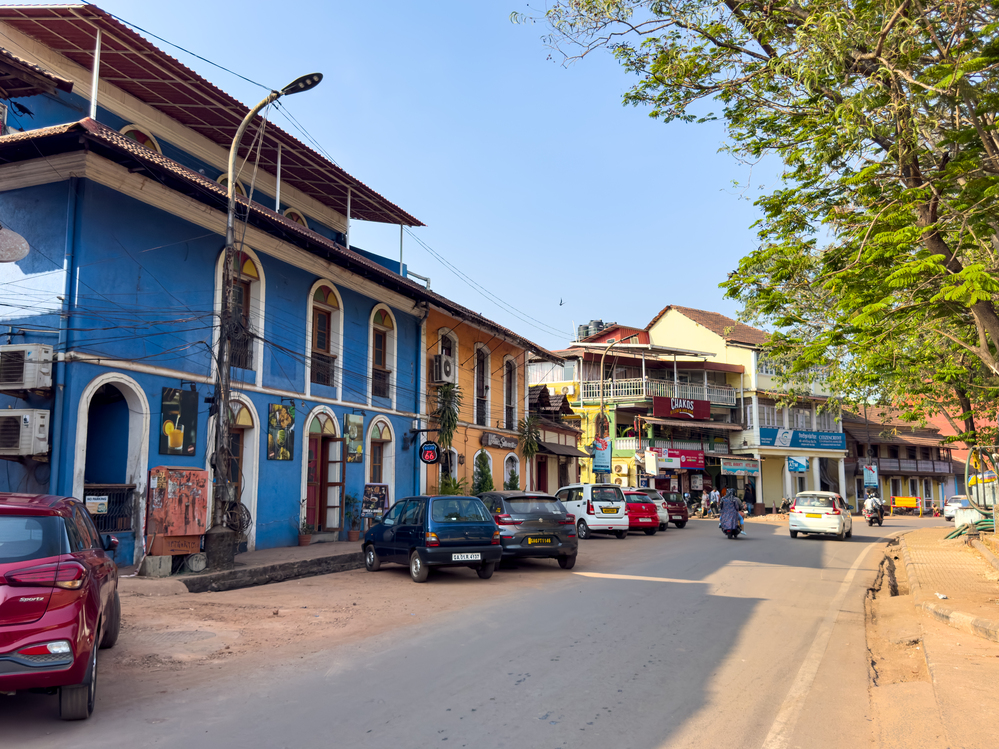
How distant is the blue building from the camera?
12.4 m

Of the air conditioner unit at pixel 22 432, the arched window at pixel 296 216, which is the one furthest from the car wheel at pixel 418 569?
the arched window at pixel 296 216

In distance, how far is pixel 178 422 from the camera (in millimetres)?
14398

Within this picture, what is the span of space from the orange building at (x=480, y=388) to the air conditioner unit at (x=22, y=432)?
527 inches

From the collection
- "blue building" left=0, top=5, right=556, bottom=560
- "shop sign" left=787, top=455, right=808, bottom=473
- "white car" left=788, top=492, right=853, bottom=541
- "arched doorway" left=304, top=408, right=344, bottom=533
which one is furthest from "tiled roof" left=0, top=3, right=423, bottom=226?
"shop sign" left=787, top=455, right=808, bottom=473

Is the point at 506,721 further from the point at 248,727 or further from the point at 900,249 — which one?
the point at 900,249

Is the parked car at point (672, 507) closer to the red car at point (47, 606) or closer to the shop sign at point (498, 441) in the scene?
the shop sign at point (498, 441)

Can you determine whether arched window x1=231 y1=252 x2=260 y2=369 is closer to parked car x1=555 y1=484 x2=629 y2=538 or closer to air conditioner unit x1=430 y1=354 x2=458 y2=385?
air conditioner unit x1=430 y1=354 x2=458 y2=385

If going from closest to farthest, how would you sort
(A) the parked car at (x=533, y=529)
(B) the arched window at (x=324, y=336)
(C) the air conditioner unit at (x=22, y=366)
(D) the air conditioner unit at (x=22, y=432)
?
(D) the air conditioner unit at (x=22, y=432)
(C) the air conditioner unit at (x=22, y=366)
(A) the parked car at (x=533, y=529)
(B) the arched window at (x=324, y=336)

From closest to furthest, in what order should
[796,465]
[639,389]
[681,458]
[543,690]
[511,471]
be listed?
[543,690] → [511,471] → [639,389] → [681,458] → [796,465]

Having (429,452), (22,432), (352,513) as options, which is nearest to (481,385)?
(429,452)

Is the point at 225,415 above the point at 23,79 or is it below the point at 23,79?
below

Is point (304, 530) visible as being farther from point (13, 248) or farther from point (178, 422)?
point (13, 248)

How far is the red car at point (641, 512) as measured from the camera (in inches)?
1025

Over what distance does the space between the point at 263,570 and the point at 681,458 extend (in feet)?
121
